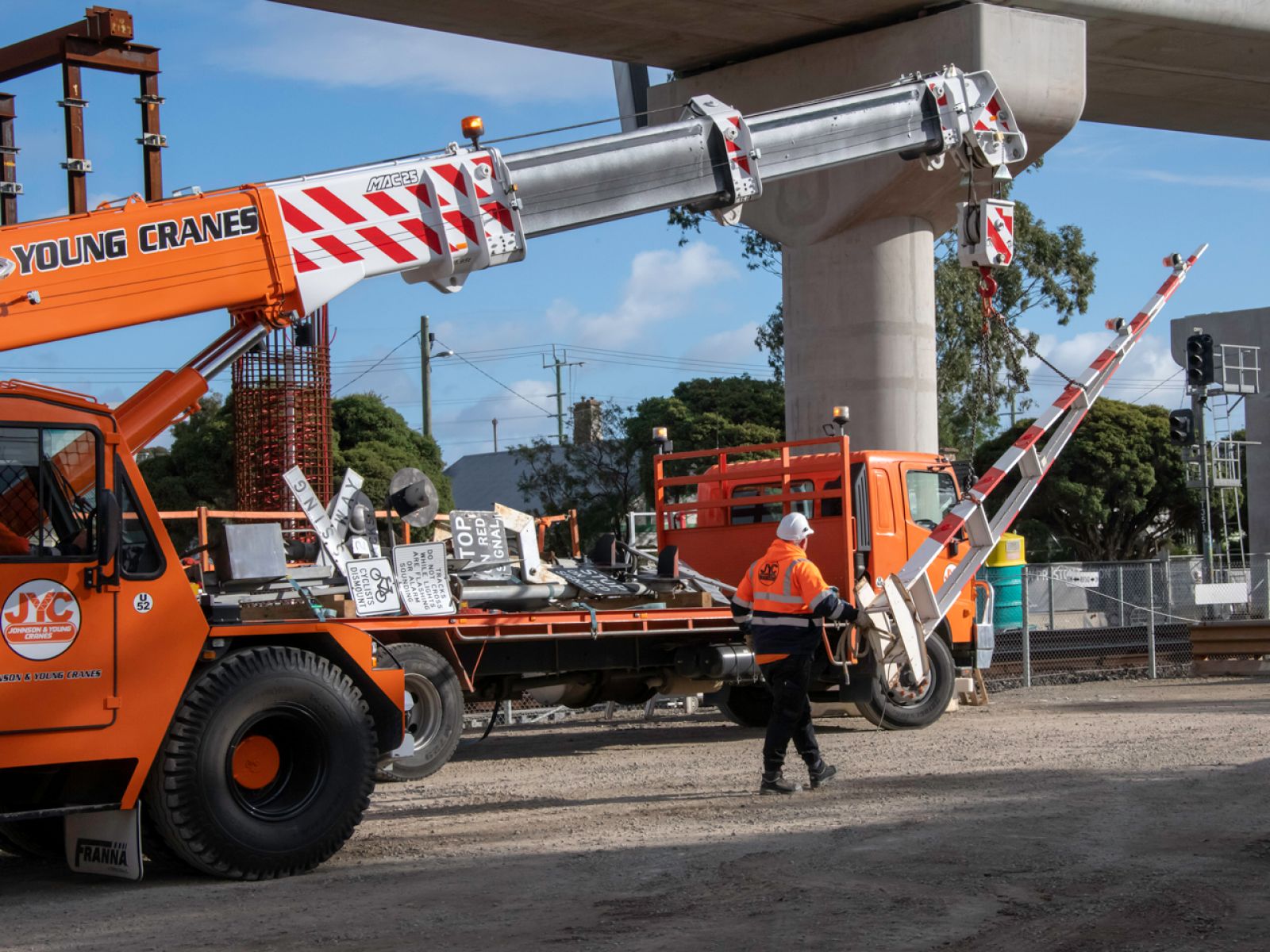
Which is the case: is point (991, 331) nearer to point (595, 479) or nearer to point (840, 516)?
point (595, 479)

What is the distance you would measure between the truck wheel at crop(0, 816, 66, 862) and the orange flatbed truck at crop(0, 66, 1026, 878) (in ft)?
0.04

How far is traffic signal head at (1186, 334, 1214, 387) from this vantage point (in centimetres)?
2691

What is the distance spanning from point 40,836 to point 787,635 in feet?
15.8

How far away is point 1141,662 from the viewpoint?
22656 mm

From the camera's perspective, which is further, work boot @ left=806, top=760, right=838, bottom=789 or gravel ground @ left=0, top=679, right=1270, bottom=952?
work boot @ left=806, top=760, right=838, bottom=789

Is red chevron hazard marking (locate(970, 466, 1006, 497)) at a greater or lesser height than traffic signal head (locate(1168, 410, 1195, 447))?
lesser

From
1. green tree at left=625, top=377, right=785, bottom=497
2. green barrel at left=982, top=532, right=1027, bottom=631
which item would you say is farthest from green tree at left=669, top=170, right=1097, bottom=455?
green barrel at left=982, top=532, right=1027, bottom=631

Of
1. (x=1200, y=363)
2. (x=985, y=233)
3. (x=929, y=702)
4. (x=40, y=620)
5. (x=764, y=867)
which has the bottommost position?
(x=764, y=867)

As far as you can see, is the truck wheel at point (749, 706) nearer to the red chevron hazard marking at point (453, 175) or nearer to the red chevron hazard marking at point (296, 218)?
the red chevron hazard marking at point (453, 175)

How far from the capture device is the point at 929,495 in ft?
50.9

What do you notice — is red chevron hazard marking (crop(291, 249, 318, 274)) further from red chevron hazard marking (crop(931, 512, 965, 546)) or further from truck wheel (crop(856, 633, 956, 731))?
truck wheel (crop(856, 633, 956, 731))

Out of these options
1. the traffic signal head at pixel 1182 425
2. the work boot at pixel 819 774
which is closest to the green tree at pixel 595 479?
the traffic signal head at pixel 1182 425

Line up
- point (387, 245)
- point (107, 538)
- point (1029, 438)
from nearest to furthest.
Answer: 1. point (107, 538)
2. point (387, 245)
3. point (1029, 438)

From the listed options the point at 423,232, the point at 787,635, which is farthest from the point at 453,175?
the point at 787,635
